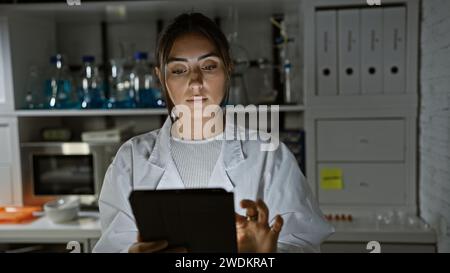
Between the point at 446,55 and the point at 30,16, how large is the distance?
144 centimetres

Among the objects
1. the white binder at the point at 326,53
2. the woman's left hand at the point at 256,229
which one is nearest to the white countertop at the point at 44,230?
the woman's left hand at the point at 256,229

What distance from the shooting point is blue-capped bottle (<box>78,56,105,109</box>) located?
5.29 ft

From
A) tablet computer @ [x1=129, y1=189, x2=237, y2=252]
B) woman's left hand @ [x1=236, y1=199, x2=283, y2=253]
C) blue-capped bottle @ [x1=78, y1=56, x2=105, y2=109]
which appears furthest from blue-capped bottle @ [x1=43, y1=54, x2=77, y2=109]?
woman's left hand @ [x1=236, y1=199, x2=283, y2=253]

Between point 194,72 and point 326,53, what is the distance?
67 cm

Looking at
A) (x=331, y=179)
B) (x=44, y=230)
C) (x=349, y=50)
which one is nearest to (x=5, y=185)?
(x=44, y=230)

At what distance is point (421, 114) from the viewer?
167 centimetres

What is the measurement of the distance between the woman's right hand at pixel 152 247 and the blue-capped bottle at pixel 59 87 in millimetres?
612

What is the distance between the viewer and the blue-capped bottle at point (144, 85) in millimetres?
1455

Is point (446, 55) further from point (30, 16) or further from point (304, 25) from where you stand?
point (30, 16)

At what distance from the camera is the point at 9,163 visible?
1597 millimetres

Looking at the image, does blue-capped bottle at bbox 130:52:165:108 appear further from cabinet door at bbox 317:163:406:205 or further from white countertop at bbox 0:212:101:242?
cabinet door at bbox 317:163:406:205

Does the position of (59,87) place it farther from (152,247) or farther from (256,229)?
(256,229)

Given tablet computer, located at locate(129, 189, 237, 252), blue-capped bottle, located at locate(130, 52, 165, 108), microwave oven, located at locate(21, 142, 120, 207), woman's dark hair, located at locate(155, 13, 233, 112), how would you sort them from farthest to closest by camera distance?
microwave oven, located at locate(21, 142, 120, 207), blue-capped bottle, located at locate(130, 52, 165, 108), woman's dark hair, located at locate(155, 13, 233, 112), tablet computer, located at locate(129, 189, 237, 252)

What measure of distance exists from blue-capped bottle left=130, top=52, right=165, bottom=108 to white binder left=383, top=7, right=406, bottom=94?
833 millimetres
